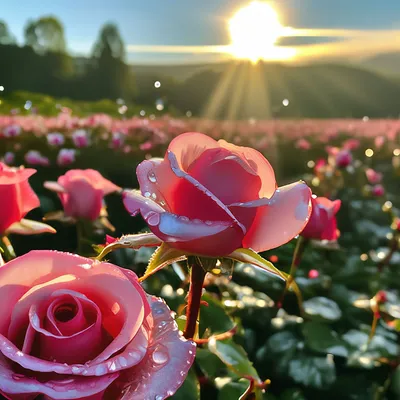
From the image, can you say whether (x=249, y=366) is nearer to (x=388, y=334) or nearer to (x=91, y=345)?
(x=91, y=345)

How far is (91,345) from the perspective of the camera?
283 millimetres

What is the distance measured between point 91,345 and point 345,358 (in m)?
0.68

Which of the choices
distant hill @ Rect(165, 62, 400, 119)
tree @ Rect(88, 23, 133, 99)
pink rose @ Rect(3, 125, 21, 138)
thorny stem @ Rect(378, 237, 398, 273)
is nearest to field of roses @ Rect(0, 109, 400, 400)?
thorny stem @ Rect(378, 237, 398, 273)

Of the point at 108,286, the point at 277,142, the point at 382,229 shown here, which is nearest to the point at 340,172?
the point at 382,229

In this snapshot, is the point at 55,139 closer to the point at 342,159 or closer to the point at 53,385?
the point at 342,159

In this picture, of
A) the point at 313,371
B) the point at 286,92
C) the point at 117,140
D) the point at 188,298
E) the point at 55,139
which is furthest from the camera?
the point at 286,92

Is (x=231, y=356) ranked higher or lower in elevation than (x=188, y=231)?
lower

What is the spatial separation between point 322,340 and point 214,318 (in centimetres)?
36

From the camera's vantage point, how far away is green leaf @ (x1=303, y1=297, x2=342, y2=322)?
84 centimetres

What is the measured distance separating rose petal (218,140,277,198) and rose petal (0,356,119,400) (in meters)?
0.16

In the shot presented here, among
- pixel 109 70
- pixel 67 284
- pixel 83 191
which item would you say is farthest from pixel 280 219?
pixel 109 70

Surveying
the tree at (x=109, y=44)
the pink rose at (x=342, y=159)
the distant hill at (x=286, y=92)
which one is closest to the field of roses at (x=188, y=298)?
the pink rose at (x=342, y=159)

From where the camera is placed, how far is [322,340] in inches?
31.4

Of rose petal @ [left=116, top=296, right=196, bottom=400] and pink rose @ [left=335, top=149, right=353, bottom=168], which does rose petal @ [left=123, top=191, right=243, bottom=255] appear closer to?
rose petal @ [left=116, top=296, right=196, bottom=400]
